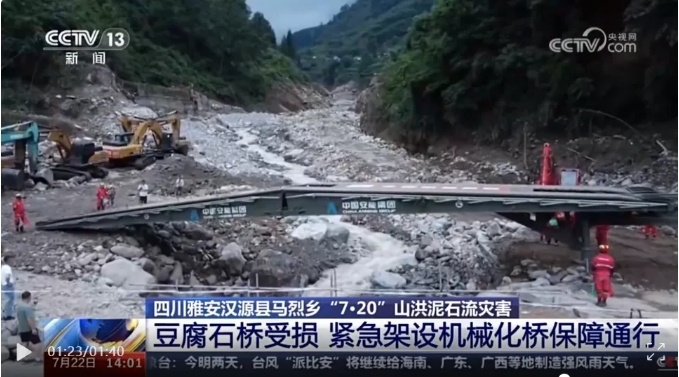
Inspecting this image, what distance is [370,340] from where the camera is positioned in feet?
15.3

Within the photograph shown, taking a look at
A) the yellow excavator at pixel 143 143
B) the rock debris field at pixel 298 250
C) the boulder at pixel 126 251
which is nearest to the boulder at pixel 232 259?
the rock debris field at pixel 298 250

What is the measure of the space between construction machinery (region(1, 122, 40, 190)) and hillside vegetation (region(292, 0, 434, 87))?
1.29 metres

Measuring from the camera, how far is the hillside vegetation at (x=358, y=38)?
16.6 ft

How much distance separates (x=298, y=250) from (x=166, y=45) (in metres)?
1.16

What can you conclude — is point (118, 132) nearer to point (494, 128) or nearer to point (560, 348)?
point (494, 128)

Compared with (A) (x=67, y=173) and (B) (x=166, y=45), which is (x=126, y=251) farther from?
(B) (x=166, y=45)

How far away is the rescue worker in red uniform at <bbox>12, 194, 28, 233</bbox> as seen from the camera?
487 centimetres

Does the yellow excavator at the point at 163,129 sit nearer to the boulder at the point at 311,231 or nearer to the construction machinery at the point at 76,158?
the construction machinery at the point at 76,158

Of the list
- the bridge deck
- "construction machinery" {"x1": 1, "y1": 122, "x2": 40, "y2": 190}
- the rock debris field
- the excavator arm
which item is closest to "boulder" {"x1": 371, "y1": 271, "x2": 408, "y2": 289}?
the rock debris field

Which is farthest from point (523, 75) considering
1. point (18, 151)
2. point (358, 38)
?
point (18, 151)

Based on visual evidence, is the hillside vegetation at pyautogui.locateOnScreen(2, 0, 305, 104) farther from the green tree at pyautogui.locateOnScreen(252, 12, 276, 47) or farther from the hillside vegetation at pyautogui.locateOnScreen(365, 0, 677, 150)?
the hillside vegetation at pyautogui.locateOnScreen(365, 0, 677, 150)

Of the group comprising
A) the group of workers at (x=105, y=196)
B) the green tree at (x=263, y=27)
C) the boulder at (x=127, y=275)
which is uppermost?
the green tree at (x=263, y=27)
